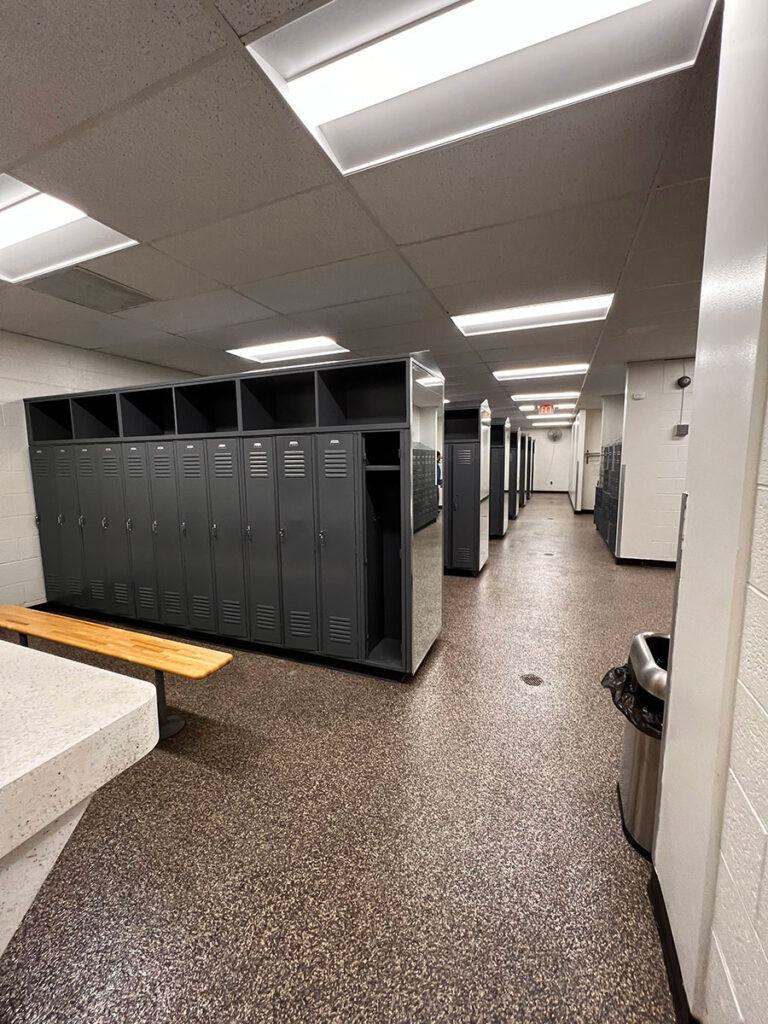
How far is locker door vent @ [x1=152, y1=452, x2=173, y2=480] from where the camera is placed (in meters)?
3.44

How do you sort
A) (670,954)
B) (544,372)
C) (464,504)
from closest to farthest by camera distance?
(670,954)
(464,504)
(544,372)

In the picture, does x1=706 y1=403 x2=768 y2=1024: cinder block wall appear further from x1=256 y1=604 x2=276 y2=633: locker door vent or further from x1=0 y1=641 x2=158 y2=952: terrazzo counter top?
x1=256 y1=604 x2=276 y2=633: locker door vent

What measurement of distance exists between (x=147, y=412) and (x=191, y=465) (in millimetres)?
938

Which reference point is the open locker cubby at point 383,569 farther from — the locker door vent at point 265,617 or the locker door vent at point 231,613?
the locker door vent at point 231,613

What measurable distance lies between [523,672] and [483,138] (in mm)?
3028

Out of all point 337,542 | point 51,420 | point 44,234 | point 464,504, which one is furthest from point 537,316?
point 51,420

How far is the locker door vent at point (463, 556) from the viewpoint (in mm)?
5445

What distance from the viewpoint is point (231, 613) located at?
3.33 meters

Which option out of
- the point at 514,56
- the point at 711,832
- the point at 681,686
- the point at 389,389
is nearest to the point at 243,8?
the point at 514,56

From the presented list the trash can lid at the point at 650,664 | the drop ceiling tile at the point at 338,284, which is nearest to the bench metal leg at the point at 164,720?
the trash can lid at the point at 650,664

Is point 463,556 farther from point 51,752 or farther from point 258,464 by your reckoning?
point 51,752

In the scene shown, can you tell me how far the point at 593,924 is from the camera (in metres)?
1.34

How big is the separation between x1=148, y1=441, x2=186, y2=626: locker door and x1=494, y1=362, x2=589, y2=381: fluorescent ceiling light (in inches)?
180

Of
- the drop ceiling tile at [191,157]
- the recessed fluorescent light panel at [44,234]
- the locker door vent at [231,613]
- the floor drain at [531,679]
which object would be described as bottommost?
the floor drain at [531,679]
